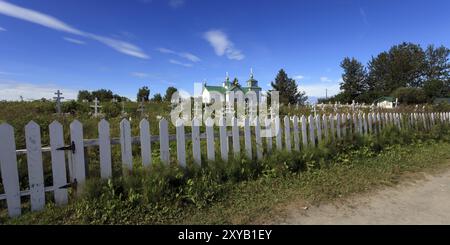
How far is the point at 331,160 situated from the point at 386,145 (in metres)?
2.46

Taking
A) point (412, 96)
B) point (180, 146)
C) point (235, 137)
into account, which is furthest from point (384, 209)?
point (412, 96)

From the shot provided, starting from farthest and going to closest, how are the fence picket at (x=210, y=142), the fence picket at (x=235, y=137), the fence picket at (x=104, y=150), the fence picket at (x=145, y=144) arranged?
the fence picket at (x=235, y=137), the fence picket at (x=210, y=142), the fence picket at (x=145, y=144), the fence picket at (x=104, y=150)

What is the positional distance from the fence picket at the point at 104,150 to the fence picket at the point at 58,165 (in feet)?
1.50

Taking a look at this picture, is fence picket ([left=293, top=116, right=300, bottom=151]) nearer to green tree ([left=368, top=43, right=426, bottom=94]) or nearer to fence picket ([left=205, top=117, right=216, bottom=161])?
fence picket ([left=205, top=117, right=216, bottom=161])

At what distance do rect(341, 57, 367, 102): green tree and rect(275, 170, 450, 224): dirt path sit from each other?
7843cm

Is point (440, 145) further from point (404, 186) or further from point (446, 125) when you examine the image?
point (404, 186)

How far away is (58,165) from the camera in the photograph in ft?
12.6

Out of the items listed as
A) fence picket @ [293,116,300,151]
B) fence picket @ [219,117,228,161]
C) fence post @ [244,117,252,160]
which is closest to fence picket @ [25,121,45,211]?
fence picket @ [219,117,228,161]

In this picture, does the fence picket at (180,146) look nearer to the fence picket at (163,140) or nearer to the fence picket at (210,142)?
the fence picket at (163,140)

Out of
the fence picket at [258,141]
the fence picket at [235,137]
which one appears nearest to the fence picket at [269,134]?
the fence picket at [258,141]

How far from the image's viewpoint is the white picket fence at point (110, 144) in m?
3.60
